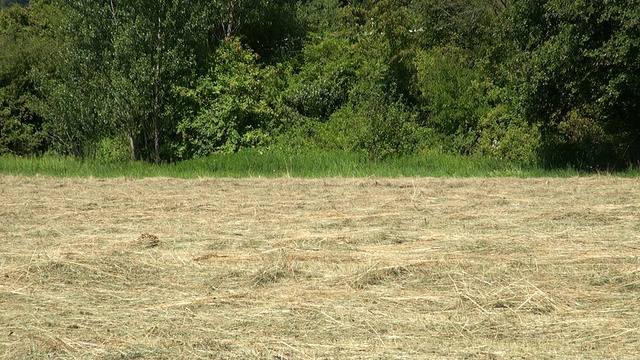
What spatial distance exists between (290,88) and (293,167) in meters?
6.39

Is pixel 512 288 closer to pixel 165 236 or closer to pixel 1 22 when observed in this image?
pixel 165 236

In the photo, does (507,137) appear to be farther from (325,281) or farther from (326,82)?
(325,281)

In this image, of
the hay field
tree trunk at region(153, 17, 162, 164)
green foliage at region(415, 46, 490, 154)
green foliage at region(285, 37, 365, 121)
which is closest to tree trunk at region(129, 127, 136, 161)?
tree trunk at region(153, 17, 162, 164)

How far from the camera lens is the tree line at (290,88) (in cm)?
1902

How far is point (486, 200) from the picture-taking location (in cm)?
1095

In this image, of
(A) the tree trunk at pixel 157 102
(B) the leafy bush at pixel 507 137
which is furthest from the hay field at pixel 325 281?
(A) the tree trunk at pixel 157 102

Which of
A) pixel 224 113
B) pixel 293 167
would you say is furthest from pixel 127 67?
pixel 293 167

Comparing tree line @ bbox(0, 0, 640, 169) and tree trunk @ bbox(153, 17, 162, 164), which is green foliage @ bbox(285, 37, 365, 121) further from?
tree trunk @ bbox(153, 17, 162, 164)

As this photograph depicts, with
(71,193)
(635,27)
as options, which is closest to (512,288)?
(71,193)

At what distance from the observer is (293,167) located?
59.3 ft

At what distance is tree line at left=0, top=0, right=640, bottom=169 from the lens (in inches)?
749

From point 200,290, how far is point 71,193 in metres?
7.55

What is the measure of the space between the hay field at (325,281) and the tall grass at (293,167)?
5565 millimetres

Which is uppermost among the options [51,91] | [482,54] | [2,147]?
[482,54]
